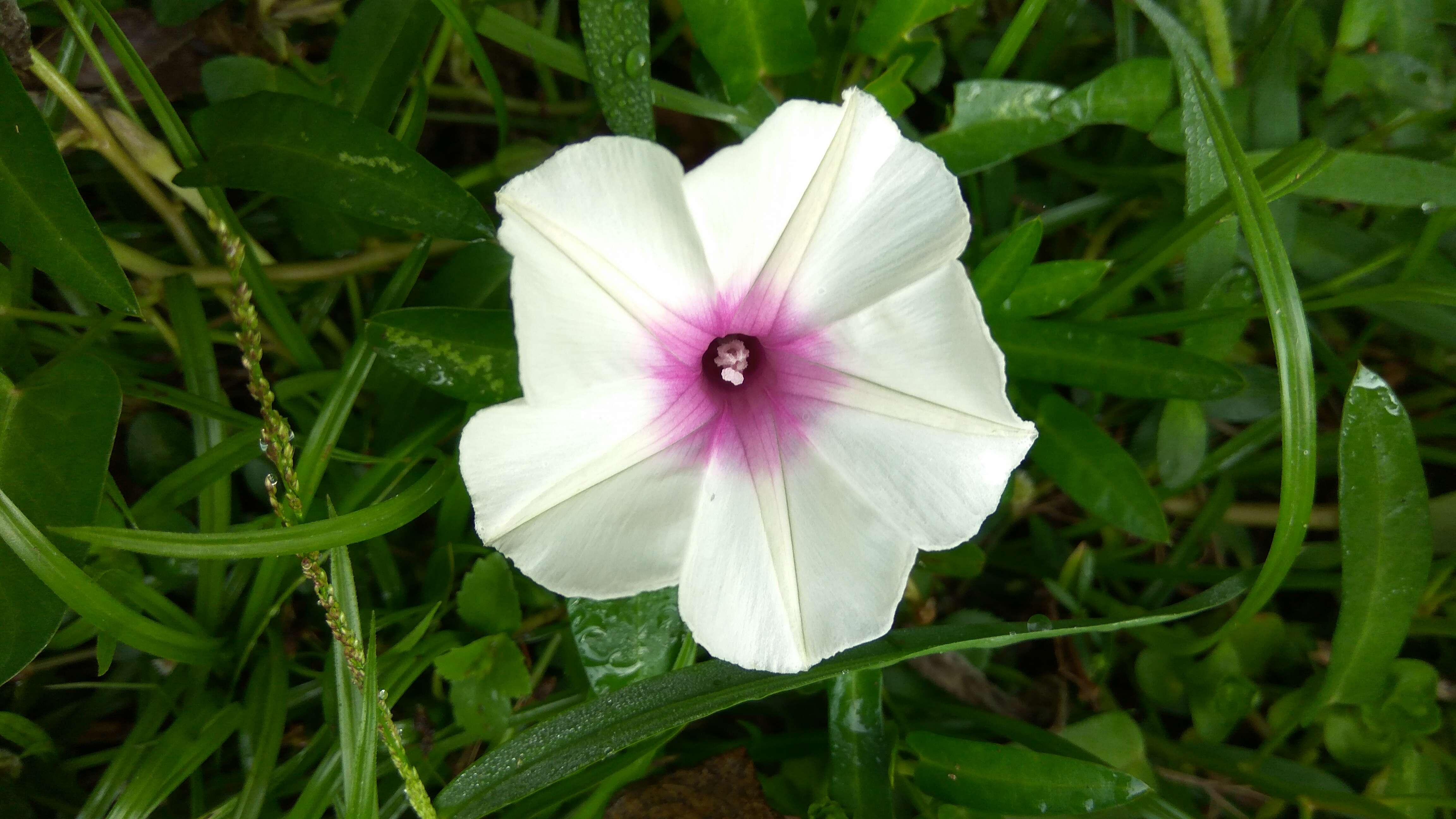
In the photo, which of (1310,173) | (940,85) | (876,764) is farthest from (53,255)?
(1310,173)

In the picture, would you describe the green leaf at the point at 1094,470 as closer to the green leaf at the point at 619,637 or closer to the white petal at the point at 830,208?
the white petal at the point at 830,208

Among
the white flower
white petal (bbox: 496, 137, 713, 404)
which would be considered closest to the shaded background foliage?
the white flower

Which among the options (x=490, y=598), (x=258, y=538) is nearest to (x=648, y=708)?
(x=490, y=598)

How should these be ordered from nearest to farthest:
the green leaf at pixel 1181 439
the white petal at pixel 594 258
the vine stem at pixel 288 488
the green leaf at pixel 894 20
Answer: the white petal at pixel 594 258, the vine stem at pixel 288 488, the green leaf at pixel 894 20, the green leaf at pixel 1181 439

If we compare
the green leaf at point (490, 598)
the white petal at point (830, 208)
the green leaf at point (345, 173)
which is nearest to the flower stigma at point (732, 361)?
the white petal at point (830, 208)

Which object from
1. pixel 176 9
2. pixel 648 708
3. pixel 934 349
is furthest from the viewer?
pixel 176 9

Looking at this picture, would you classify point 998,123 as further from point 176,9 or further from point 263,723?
point 263,723

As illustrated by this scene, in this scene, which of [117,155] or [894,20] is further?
[894,20]
